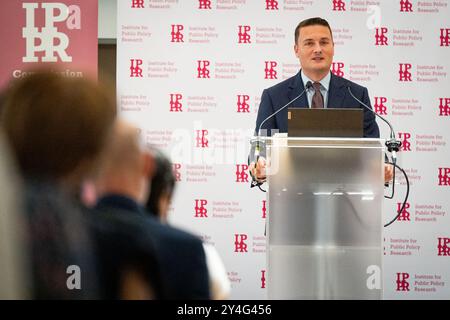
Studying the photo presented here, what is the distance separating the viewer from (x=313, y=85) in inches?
193

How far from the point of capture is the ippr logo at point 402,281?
6.17 meters

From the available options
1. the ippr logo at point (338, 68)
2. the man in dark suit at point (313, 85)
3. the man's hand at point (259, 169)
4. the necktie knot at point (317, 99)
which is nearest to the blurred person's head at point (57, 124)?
the man's hand at point (259, 169)

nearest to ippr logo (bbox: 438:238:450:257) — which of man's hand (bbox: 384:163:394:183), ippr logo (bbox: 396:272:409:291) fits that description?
ippr logo (bbox: 396:272:409:291)

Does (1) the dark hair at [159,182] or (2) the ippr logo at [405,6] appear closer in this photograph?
(1) the dark hair at [159,182]

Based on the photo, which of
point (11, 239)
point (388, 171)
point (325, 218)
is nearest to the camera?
point (11, 239)

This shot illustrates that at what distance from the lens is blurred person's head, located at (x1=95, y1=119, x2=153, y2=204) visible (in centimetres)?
95

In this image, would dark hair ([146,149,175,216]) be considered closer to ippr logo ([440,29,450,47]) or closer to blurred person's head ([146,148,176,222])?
blurred person's head ([146,148,176,222])

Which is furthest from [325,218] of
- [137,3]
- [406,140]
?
[137,3]

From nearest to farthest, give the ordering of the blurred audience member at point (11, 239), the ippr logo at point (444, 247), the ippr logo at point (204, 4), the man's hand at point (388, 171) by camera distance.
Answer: the blurred audience member at point (11, 239)
the man's hand at point (388, 171)
the ippr logo at point (444, 247)
the ippr logo at point (204, 4)

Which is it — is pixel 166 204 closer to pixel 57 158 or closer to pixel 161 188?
pixel 161 188

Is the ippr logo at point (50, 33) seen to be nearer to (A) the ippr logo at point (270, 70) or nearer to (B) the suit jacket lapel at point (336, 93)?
(A) the ippr logo at point (270, 70)

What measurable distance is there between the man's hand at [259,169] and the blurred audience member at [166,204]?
1977mm

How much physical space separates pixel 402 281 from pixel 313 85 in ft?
7.16

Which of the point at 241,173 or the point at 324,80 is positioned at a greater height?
the point at 324,80
